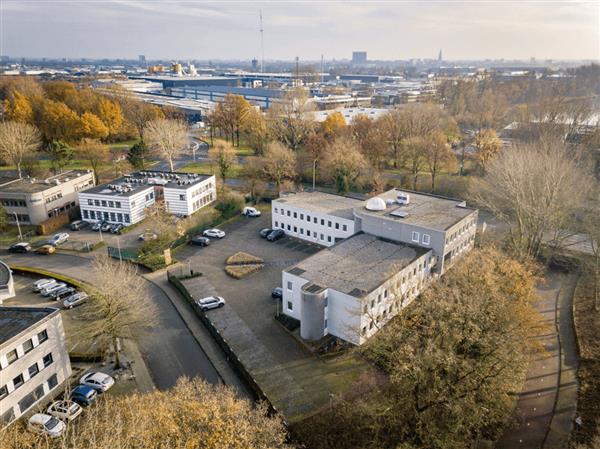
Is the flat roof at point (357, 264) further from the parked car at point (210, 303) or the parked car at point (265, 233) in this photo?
the parked car at point (265, 233)

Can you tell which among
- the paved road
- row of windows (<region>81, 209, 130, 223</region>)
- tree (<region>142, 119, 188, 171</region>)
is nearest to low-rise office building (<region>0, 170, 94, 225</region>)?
row of windows (<region>81, 209, 130, 223</region>)

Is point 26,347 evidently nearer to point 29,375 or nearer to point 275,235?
point 29,375

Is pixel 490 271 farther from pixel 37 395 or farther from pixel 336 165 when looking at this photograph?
pixel 336 165

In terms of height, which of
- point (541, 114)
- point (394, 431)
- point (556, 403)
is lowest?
point (556, 403)

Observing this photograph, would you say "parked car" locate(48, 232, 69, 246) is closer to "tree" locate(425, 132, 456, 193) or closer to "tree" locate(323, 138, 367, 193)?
"tree" locate(323, 138, 367, 193)

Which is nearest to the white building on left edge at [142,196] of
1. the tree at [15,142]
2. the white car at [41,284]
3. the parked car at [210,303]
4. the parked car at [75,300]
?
the white car at [41,284]

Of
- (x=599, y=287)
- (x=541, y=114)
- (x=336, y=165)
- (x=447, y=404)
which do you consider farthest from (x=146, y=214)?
(x=541, y=114)
